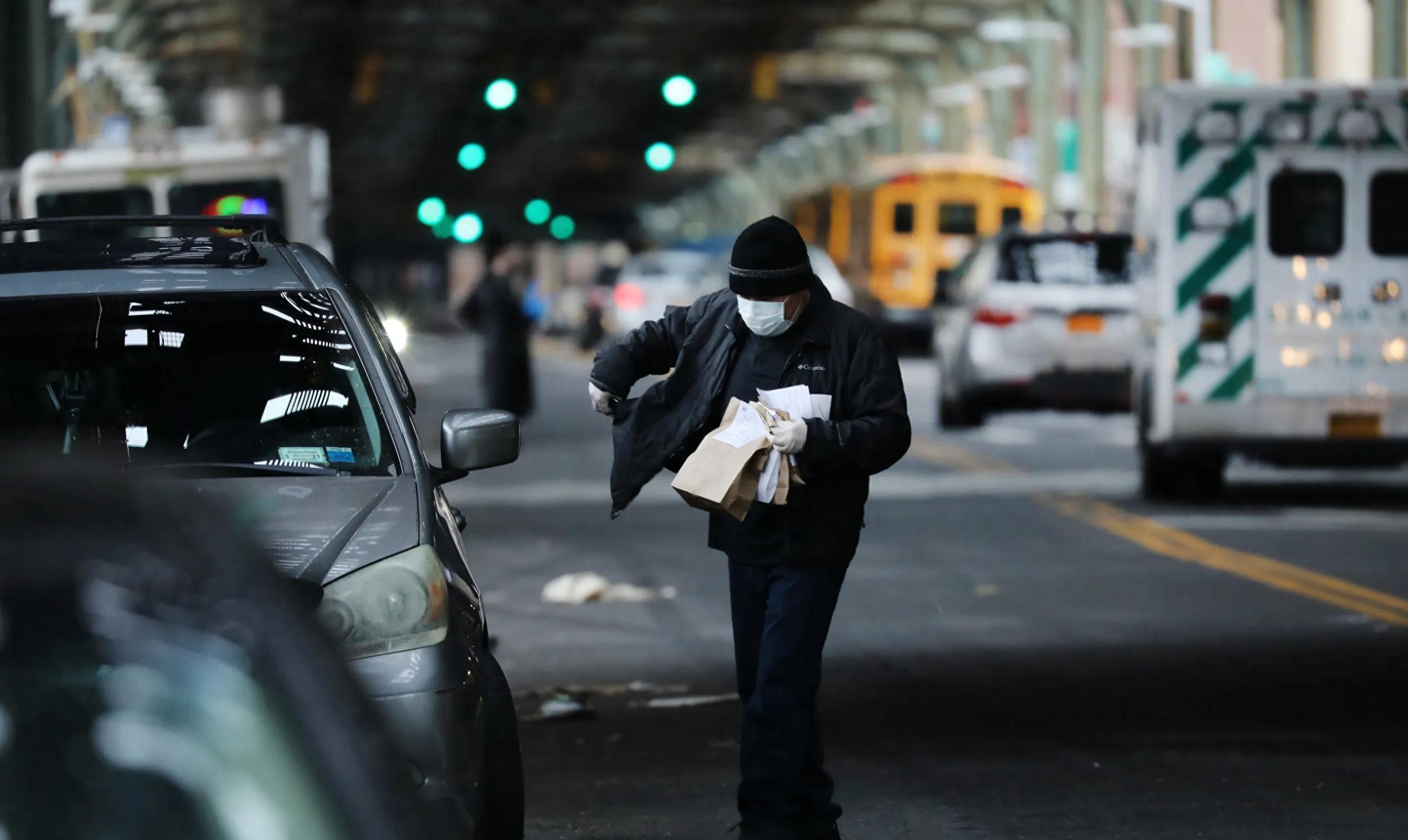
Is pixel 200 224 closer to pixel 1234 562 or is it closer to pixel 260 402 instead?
pixel 260 402

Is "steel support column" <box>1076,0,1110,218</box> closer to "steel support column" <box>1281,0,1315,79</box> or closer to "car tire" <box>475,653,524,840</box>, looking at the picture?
"steel support column" <box>1281,0,1315,79</box>

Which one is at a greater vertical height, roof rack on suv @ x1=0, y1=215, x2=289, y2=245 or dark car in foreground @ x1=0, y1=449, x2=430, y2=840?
roof rack on suv @ x1=0, y1=215, x2=289, y2=245

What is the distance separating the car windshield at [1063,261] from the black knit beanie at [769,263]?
Result: 51.8ft

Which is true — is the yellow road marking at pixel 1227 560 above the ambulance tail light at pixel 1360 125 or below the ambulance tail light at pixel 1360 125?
below

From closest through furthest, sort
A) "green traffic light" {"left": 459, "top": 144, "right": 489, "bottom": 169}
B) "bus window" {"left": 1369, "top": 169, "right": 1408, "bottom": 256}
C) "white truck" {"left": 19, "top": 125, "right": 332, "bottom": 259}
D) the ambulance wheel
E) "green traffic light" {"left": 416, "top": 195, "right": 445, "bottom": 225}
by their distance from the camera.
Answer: "bus window" {"left": 1369, "top": 169, "right": 1408, "bottom": 256}, the ambulance wheel, "white truck" {"left": 19, "top": 125, "right": 332, "bottom": 259}, "green traffic light" {"left": 459, "top": 144, "right": 489, "bottom": 169}, "green traffic light" {"left": 416, "top": 195, "right": 445, "bottom": 225}

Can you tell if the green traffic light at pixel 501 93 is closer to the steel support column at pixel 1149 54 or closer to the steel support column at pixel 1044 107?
the steel support column at pixel 1149 54

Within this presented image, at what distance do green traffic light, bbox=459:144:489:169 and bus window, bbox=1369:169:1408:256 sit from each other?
1156cm

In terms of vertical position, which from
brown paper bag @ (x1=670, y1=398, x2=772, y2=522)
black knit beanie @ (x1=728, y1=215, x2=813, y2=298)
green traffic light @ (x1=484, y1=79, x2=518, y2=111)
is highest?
green traffic light @ (x1=484, y1=79, x2=518, y2=111)

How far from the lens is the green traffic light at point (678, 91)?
25.8 metres

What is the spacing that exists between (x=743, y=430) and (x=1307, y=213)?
10859 mm

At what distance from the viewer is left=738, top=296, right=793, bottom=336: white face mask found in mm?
6438

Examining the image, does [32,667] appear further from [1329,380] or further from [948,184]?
[948,184]

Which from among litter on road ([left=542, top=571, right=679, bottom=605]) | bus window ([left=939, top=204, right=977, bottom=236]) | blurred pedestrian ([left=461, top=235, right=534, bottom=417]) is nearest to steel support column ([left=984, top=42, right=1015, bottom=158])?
bus window ([left=939, top=204, right=977, bottom=236])

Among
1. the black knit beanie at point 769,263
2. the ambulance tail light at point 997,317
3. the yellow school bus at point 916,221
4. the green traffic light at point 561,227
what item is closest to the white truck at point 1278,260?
the ambulance tail light at point 997,317
